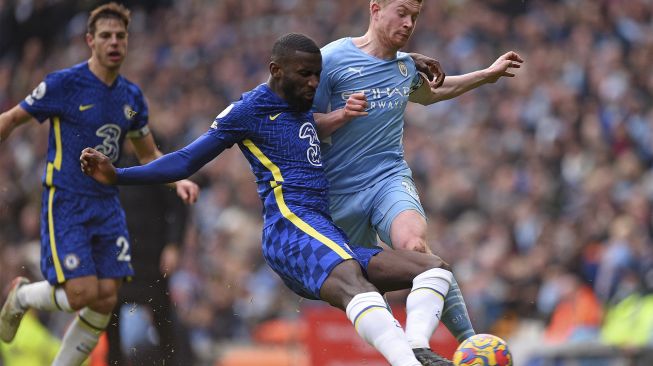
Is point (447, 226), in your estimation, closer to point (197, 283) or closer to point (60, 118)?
point (197, 283)

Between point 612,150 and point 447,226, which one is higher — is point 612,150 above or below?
above

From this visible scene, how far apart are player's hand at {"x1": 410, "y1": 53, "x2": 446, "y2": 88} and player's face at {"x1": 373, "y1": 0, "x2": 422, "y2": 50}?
0.36 metres

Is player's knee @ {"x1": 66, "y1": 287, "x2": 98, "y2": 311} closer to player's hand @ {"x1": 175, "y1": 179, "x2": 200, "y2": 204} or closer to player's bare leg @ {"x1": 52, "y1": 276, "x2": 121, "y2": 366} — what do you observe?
player's bare leg @ {"x1": 52, "y1": 276, "x2": 121, "y2": 366}

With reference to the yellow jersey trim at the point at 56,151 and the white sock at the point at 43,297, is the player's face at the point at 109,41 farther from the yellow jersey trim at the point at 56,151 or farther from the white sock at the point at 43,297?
the white sock at the point at 43,297

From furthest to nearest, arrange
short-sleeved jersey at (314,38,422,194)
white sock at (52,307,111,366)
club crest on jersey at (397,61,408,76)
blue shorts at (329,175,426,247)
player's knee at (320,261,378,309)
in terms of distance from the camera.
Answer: white sock at (52,307,111,366)
club crest on jersey at (397,61,408,76)
short-sleeved jersey at (314,38,422,194)
blue shorts at (329,175,426,247)
player's knee at (320,261,378,309)

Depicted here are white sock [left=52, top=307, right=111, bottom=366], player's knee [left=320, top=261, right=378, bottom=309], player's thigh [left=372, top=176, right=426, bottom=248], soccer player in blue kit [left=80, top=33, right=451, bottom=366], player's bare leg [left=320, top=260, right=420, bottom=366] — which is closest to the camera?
player's bare leg [left=320, top=260, right=420, bottom=366]

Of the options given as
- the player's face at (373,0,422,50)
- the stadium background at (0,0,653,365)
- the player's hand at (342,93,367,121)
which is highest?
the player's face at (373,0,422,50)

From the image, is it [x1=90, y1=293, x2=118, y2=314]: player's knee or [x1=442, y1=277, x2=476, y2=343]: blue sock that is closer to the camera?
[x1=442, y1=277, x2=476, y2=343]: blue sock

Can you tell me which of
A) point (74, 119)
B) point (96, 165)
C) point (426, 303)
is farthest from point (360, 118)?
point (74, 119)

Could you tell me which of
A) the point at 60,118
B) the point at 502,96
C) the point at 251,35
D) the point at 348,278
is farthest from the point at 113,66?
the point at 251,35

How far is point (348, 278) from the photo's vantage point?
701 centimetres

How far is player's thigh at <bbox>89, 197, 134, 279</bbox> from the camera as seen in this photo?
30.2 ft

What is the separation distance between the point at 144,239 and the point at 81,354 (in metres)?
2.27

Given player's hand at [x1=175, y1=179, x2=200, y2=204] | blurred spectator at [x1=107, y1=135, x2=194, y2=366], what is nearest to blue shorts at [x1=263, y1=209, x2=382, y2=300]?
player's hand at [x1=175, y1=179, x2=200, y2=204]
